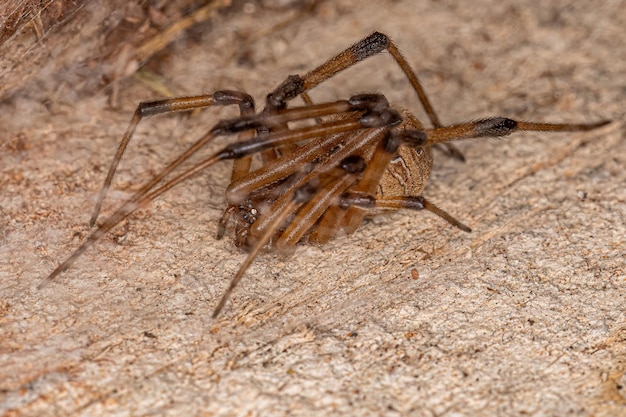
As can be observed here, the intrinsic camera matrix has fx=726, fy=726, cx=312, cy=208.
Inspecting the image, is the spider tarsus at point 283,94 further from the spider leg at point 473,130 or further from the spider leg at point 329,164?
the spider leg at point 473,130

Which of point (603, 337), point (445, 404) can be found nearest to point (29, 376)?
point (445, 404)

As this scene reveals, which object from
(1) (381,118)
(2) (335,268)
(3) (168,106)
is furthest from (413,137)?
(3) (168,106)

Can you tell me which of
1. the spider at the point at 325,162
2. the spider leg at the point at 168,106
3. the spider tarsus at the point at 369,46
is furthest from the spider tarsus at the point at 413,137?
the spider leg at the point at 168,106

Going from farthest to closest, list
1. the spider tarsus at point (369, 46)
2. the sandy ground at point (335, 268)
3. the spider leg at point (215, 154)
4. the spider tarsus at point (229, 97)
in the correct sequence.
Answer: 1. the spider tarsus at point (369, 46)
2. the spider tarsus at point (229, 97)
3. the spider leg at point (215, 154)
4. the sandy ground at point (335, 268)

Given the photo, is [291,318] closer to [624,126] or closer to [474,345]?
[474,345]

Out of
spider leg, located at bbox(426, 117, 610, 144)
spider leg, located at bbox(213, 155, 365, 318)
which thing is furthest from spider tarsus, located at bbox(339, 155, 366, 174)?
spider leg, located at bbox(426, 117, 610, 144)

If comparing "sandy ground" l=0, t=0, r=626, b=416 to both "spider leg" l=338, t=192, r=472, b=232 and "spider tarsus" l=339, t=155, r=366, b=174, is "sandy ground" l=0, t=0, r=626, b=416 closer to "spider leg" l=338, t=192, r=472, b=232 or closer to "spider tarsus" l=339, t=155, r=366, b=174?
"spider leg" l=338, t=192, r=472, b=232
